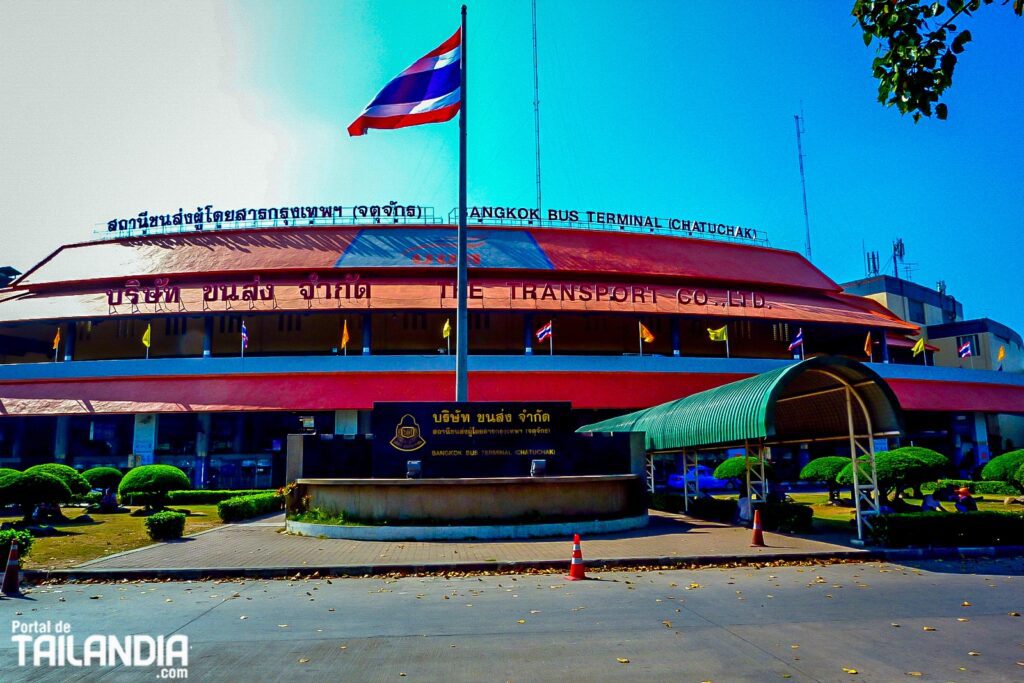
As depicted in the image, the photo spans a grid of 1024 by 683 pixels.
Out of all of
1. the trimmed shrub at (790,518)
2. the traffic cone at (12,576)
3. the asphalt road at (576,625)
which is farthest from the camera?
the trimmed shrub at (790,518)

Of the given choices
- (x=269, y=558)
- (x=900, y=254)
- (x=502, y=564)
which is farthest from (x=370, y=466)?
(x=900, y=254)

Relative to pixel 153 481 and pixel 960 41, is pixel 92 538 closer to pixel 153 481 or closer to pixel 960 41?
pixel 153 481

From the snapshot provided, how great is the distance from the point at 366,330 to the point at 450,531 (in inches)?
981

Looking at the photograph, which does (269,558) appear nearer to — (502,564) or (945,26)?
(502,564)

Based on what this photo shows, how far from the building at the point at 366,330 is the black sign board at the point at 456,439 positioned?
58.0 feet

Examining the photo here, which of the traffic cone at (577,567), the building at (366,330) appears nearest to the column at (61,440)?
the building at (366,330)

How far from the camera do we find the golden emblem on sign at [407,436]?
20081mm

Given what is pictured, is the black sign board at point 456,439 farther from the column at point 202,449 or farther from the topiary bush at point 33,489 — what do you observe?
the column at point 202,449

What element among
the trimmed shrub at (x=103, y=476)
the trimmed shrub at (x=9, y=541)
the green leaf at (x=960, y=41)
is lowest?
the trimmed shrub at (x=9, y=541)

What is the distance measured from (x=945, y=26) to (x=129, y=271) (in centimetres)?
4797

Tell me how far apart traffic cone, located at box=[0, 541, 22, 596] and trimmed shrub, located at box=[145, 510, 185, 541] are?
20.3 feet

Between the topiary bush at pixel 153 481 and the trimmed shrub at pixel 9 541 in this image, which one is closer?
the trimmed shrub at pixel 9 541

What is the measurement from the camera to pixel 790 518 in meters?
18.5

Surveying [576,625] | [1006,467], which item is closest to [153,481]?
[576,625]
